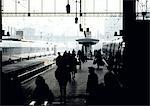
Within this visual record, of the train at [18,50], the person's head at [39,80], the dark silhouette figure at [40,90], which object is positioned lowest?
the dark silhouette figure at [40,90]

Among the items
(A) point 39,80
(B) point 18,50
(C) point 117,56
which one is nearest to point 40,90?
(A) point 39,80

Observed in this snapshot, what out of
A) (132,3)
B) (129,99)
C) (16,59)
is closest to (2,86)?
(129,99)

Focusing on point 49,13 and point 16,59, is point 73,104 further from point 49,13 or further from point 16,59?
point 49,13

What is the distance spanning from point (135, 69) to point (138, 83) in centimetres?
46

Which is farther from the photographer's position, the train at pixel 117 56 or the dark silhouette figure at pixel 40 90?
the train at pixel 117 56

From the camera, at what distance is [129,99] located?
988cm

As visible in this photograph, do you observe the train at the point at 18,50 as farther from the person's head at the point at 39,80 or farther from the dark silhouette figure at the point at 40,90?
the person's head at the point at 39,80

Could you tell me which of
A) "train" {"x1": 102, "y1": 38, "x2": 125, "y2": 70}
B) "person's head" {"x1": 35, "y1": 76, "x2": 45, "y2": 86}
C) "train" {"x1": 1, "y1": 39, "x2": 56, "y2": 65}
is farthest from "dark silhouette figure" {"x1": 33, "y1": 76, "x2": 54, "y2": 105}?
"train" {"x1": 1, "y1": 39, "x2": 56, "y2": 65}

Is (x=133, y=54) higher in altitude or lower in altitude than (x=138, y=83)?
higher

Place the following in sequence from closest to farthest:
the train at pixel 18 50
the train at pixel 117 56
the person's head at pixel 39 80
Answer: the person's head at pixel 39 80 < the train at pixel 117 56 < the train at pixel 18 50

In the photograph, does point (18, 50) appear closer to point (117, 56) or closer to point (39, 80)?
point (117, 56)

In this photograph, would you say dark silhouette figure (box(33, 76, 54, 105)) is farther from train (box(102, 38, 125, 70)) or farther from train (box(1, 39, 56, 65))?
train (box(1, 39, 56, 65))

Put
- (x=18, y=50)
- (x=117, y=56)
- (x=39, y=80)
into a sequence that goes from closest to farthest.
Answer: (x=39, y=80) < (x=117, y=56) < (x=18, y=50)

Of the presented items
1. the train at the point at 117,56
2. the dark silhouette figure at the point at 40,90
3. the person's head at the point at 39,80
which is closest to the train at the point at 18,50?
the train at the point at 117,56
